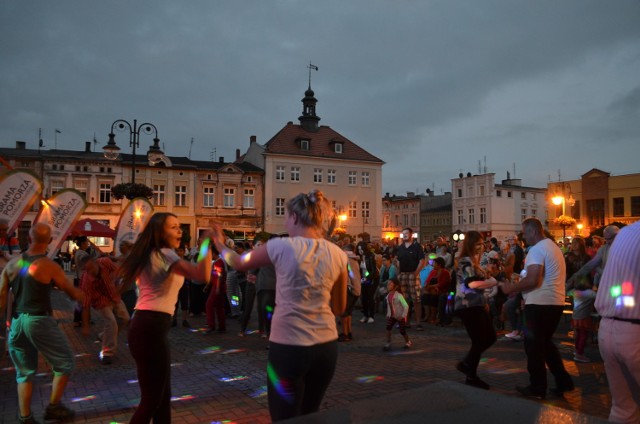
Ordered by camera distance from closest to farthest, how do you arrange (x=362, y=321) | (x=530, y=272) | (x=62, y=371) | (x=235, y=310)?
(x=62, y=371), (x=530, y=272), (x=362, y=321), (x=235, y=310)

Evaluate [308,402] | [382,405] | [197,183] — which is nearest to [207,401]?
[308,402]

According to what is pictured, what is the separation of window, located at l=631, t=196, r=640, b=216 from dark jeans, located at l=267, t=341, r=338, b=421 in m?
48.2

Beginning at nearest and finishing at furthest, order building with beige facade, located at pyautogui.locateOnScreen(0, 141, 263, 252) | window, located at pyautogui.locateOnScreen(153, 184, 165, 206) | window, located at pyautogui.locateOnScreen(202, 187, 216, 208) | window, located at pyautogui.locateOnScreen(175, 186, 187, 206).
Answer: building with beige facade, located at pyautogui.locateOnScreen(0, 141, 263, 252)
window, located at pyautogui.locateOnScreen(153, 184, 165, 206)
window, located at pyautogui.locateOnScreen(175, 186, 187, 206)
window, located at pyautogui.locateOnScreen(202, 187, 216, 208)

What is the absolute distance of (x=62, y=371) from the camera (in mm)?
4809

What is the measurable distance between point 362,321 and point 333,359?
29.9ft

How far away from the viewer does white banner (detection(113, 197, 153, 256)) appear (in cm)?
1048

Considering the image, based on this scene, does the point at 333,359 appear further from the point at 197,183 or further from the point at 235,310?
the point at 197,183

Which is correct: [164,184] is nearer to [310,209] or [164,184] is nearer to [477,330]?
[477,330]

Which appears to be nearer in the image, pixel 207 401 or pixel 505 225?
pixel 207 401

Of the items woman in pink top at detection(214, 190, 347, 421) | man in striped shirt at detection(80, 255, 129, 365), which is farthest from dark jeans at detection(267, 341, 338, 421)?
man in striped shirt at detection(80, 255, 129, 365)

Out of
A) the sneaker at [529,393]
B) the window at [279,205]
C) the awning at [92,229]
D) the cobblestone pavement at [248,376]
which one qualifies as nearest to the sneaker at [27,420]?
the cobblestone pavement at [248,376]

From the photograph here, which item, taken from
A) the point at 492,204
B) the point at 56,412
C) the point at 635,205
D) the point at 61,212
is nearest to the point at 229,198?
the point at 492,204

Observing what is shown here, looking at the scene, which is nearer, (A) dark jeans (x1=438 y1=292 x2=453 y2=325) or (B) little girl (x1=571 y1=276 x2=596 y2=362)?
(B) little girl (x1=571 y1=276 x2=596 y2=362)

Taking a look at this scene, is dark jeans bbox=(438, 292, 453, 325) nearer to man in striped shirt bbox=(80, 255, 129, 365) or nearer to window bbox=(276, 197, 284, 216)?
man in striped shirt bbox=(80, 255, 129, 365)
